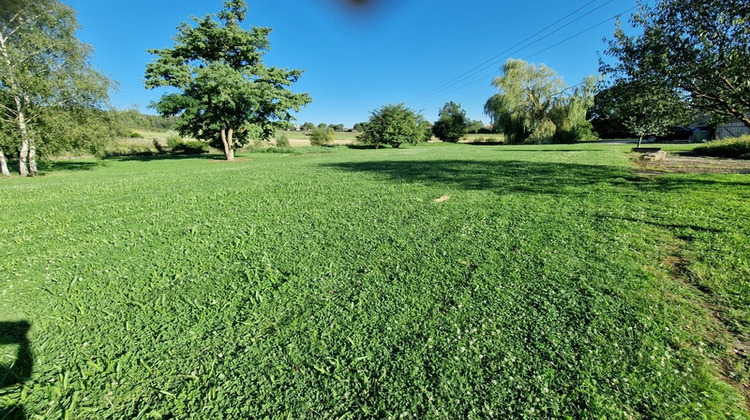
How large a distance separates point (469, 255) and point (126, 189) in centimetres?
981

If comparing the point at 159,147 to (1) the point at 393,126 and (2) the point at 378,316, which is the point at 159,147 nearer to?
(1) the point at 393,126

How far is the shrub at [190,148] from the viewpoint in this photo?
36.4 metres

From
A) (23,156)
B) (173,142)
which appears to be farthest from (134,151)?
(23,156)

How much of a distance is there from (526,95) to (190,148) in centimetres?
4537

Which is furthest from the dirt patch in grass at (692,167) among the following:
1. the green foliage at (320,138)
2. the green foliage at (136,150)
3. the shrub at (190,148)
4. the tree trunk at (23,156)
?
the green foliage at (320,138)

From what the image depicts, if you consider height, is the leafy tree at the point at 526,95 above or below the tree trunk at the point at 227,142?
above

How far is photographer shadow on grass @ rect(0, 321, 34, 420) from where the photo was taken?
165cm

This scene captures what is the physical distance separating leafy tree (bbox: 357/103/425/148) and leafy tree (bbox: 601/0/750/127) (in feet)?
119

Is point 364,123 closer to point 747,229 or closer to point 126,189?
point 126,189

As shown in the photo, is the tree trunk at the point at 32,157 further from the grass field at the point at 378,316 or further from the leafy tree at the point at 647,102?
the leafy tree at the point at 647,102

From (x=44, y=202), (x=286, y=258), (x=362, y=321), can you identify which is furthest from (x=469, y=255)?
(x=44, y=202)

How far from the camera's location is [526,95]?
122ft

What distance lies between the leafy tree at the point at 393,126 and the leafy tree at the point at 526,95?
41.7 ft

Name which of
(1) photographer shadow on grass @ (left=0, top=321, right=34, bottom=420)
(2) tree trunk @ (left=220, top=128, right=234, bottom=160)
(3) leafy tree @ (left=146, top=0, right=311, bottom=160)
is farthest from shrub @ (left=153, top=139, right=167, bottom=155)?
(1) photographer shadow on grass @ (left=0, top=321, right=34, bottom=420)
